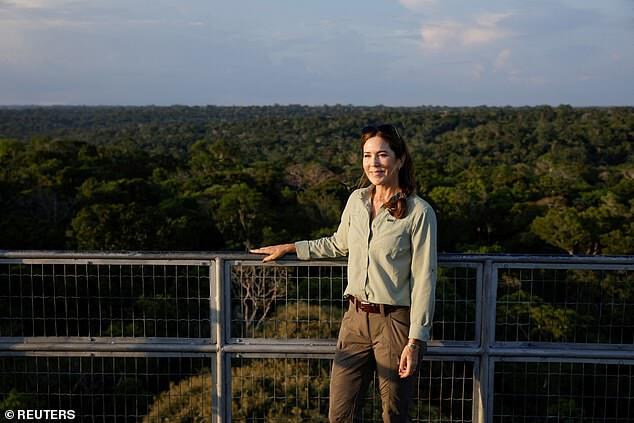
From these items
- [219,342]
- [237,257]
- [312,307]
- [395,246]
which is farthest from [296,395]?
[312,307]

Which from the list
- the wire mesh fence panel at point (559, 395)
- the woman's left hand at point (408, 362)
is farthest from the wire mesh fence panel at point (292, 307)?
the wire mesh fence panel at point (559, 395)

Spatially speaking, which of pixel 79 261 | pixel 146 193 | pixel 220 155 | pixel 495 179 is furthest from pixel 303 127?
pixel 79 261

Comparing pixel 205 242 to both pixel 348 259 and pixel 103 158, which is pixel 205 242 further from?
pixel 348 259

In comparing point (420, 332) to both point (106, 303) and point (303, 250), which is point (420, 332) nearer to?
point (303, 250)

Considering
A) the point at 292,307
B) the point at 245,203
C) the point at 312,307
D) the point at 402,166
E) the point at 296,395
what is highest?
the point at 402,166

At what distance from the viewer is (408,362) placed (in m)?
2.95

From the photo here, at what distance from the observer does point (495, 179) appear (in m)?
44.9

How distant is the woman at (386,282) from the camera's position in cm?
297

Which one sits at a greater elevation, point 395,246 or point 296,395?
point 395,246

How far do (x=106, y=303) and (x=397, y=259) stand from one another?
42.9 feet

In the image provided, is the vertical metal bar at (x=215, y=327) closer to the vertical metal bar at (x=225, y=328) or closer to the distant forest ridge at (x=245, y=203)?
the vertical metal bar at (x=225, y=328)

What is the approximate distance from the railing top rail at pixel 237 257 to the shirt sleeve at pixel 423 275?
0.42 meters

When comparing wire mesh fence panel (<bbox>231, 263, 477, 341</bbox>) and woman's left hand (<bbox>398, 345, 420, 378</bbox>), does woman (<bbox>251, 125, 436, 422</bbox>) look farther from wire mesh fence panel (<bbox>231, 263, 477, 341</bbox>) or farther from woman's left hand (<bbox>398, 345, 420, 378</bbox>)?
wire mesh fence panel (<bbox>231, 263, 477, 341</bbox>)

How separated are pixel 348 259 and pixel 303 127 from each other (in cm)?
11352
